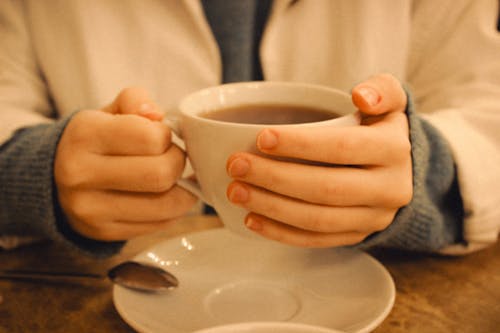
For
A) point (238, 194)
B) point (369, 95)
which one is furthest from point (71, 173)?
point (369, 95)

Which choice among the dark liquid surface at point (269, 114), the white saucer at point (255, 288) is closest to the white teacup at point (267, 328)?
the white saucer at point (255, 288)

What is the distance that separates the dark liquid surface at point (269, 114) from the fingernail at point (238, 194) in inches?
3.6

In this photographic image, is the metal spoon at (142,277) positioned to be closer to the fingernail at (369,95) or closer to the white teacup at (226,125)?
the white teacup at (226,125)

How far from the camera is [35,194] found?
0.49m

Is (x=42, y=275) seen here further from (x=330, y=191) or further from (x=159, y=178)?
(x=330, y=191)

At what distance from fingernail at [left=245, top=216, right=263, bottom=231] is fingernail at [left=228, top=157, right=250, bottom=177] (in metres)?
0.06

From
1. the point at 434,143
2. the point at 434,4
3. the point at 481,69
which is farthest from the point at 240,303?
the point at 434,4

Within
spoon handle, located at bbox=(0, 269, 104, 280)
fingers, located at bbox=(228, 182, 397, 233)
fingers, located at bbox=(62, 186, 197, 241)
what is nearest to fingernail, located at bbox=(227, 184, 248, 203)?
fingers, located at bbox=(228, 182, 397, 233)

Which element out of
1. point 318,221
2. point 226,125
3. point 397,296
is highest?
point 226,125

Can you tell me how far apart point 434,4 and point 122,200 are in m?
0.62

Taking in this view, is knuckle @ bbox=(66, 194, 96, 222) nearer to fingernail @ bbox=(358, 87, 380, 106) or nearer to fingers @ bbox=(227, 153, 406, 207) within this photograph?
fingers @ bbox=(227, 153, 406, 207)

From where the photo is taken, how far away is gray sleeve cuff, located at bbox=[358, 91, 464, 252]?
1.48 ft

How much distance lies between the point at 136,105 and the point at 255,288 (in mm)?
227

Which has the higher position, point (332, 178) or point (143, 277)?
point (332, 178)
